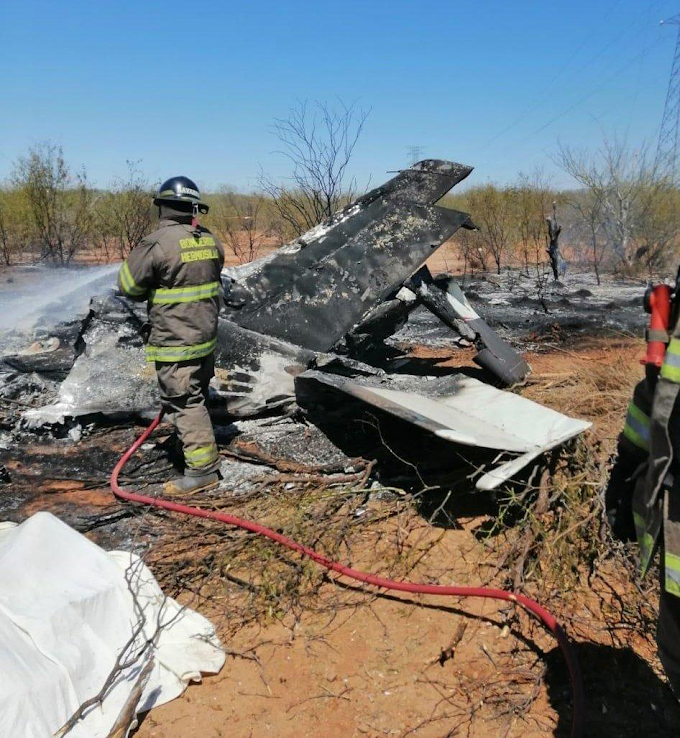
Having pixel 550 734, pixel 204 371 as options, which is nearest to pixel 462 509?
pixel 550 734

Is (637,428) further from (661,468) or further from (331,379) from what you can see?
(331,379)

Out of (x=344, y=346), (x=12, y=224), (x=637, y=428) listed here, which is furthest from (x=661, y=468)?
(x=12, y=224)

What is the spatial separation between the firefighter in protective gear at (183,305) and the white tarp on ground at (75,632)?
1187mm

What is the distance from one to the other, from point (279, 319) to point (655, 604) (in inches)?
126

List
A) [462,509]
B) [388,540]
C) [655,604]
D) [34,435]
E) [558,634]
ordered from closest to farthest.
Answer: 1. [558,634]
2. [655,604]
3. [388,540]
4. [462,509]
5. [34,435]

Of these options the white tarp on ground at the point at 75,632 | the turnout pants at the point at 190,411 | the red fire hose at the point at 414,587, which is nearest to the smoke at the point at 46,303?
the turnout pants at the point at 190,411

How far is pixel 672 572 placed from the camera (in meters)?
1.52

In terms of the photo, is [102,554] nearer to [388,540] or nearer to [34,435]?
[388,540]

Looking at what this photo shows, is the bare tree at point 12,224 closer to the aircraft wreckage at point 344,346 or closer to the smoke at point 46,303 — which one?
the smoke at point 46,303

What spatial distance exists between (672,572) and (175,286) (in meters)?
3.05

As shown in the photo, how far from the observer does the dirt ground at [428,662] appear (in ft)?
7.26

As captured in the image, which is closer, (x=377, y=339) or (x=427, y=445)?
(x=427, y=445)

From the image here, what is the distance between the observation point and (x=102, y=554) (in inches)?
97.5

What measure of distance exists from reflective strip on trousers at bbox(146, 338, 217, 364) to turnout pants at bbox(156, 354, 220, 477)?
53mm
